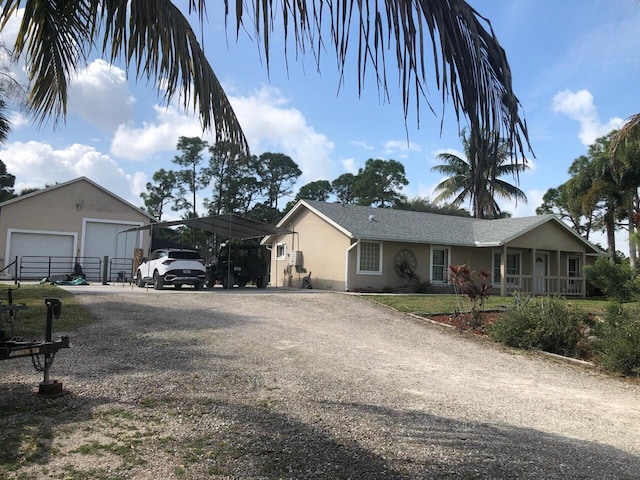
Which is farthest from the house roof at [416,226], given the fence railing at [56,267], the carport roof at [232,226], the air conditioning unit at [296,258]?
the fence railing at [56,267]

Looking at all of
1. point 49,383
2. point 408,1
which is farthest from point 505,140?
point 49,383

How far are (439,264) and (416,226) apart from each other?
7.72 ft

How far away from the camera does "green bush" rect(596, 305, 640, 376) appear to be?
26.5ft

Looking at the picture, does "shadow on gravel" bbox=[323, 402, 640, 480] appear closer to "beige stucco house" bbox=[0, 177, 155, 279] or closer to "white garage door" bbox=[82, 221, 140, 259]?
"beige stucco house" bbox=[0, 177, 155, 279]

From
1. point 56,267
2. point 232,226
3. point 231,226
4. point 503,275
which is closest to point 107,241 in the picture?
point 56,267

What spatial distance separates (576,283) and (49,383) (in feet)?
93.4

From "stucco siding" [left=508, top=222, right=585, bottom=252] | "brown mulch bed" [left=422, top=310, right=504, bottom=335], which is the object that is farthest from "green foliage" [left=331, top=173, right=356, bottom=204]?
"brown mulch bed" [left=422, top=310, right=504, bottom=335]

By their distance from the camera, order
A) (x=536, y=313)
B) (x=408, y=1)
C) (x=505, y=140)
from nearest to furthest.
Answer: (x=408, y=1)
(x=505, y=140)
(x=536, y=313)

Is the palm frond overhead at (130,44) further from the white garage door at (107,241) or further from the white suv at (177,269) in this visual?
the white garage door at (107,241)

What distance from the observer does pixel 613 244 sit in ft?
111

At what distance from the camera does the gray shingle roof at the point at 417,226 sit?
73.0 ft

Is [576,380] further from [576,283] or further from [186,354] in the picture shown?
[576,283]

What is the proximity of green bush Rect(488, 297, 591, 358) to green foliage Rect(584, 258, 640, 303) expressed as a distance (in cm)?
136

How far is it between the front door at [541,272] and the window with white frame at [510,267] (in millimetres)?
991
